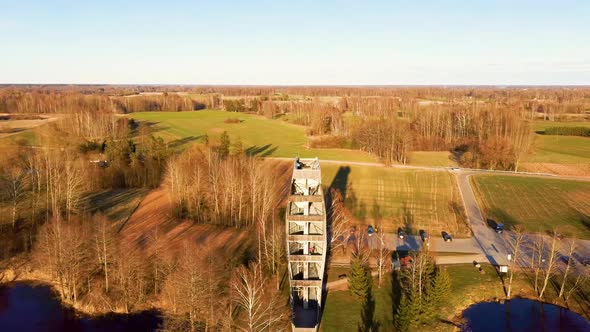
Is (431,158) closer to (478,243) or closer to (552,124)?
(478,243)

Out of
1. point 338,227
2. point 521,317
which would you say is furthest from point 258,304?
point 521,317

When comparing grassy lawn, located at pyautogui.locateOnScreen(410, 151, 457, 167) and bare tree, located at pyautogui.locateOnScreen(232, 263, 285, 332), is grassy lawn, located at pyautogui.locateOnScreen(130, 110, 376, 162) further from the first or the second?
bare tree, located at pyautogui.locateOnScreen(232, 263, 285, 332)

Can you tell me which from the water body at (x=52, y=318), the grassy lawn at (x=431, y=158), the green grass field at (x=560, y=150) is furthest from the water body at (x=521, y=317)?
the green grass field at (x=560, y=150)

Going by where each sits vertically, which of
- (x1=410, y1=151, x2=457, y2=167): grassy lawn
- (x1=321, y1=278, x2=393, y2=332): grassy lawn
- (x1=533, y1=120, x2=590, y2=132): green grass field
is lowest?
(x1=321, y1=278, x2=393, y2=332): grassy lawn

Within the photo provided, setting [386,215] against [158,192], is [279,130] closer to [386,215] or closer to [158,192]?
[158,192]

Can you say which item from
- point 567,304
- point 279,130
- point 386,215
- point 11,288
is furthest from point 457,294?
point 279,130

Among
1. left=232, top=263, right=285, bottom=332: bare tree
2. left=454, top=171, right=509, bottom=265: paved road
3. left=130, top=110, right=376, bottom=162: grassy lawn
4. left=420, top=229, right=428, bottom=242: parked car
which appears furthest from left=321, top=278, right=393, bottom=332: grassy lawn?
left=130, top=110, right=376, bottom=162: grassy lawn
